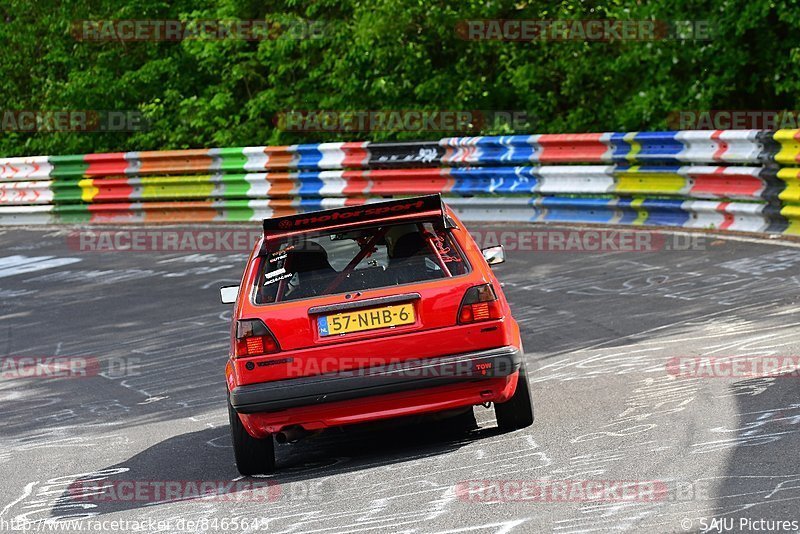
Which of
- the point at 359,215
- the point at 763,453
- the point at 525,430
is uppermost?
the point at 359,215

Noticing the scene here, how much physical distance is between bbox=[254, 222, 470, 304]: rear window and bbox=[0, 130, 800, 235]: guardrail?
22.7 feet

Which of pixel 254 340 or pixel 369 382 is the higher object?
pixel 254 340

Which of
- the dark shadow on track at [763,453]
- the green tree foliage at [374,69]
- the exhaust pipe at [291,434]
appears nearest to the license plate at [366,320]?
the exhaust pipe at [291,434]

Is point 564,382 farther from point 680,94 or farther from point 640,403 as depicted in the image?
point 680,94

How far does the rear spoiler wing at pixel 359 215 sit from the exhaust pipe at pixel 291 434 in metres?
1.09

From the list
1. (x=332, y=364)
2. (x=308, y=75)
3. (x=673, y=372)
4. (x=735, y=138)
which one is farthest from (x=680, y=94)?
(x=332, y=364)

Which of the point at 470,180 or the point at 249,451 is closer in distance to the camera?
the point at 249,451

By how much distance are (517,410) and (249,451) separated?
1.46 m

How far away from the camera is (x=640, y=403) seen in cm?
782

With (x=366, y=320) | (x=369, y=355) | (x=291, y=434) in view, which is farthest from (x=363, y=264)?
(x=291, y=434)

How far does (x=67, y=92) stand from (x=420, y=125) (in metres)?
8.52

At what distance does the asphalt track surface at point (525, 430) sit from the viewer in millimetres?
5914

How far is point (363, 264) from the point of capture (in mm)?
7660

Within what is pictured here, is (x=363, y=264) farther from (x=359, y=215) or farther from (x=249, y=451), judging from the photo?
(x=249, y=451)
